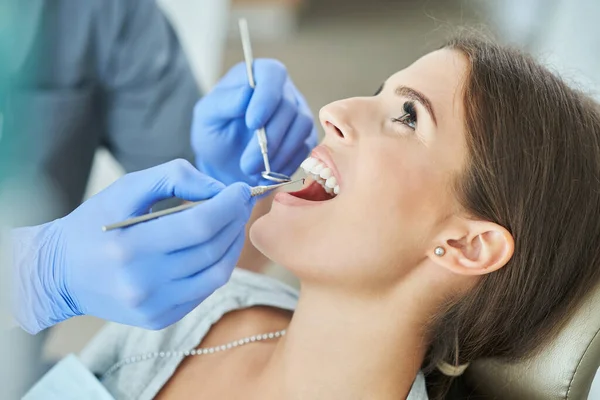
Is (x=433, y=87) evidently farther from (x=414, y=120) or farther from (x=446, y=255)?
(x=446, y=255)

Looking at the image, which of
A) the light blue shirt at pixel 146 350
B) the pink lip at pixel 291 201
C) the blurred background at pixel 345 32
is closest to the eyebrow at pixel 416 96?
the pink lip at pixel 291 201

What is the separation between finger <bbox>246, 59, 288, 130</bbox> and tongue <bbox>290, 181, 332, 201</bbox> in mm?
168

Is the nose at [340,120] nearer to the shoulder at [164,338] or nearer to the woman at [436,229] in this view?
the woman at [436,229]

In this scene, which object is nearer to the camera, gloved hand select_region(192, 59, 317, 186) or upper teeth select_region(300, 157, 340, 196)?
upper teeth select_region(300, 157, 340, 196)

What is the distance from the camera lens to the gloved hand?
4.23ft

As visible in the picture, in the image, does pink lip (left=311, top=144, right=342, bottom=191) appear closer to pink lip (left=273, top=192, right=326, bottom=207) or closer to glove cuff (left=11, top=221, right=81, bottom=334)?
pink lip (left=273, top=192, right=326, bottom=207)

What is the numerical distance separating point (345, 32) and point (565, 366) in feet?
9.82

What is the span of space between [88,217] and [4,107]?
37cm

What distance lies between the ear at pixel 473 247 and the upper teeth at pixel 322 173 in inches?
7.6

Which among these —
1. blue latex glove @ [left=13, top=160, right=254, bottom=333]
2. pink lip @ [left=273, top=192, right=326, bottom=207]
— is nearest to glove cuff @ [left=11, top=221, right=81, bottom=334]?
blue latex glove @ [left=13, top=160, right=254, bottom=333]

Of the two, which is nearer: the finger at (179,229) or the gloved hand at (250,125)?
the finger at (179,229)

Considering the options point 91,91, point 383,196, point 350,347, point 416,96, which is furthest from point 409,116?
point 91,91

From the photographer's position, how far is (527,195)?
1.01 m

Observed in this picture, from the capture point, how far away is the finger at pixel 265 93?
50.2 inches
